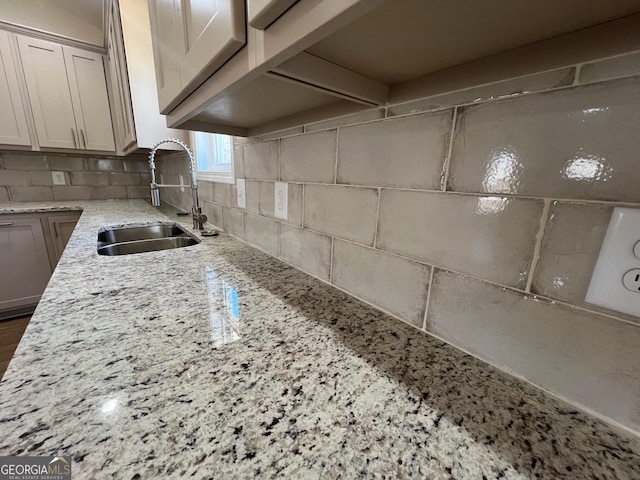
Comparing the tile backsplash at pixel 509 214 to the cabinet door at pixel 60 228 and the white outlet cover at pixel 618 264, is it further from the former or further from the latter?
the cabinet door at pixel 60 228

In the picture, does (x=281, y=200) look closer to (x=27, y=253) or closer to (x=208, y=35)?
(x=208, y=35)

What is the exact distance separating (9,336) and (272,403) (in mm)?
2795

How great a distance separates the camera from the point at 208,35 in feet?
1.51

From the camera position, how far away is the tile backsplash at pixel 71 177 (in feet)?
7.16

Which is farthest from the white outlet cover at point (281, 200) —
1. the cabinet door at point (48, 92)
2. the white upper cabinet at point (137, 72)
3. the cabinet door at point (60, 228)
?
the cabinet door at point (48, 92)

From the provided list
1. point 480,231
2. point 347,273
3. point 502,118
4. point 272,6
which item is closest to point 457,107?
point 502,118

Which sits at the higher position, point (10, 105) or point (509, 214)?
point (10, 105)

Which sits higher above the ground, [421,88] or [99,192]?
[421,88]

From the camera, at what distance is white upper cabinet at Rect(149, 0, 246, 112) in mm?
389

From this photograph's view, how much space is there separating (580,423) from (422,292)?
0.26 metres

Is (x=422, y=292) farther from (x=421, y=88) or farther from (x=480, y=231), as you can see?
(x=421, y=88)

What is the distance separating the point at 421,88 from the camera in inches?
17.6

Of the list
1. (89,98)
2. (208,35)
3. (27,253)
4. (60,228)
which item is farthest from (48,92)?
(208,35)

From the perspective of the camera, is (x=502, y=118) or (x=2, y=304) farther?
(x=2, y=304)
